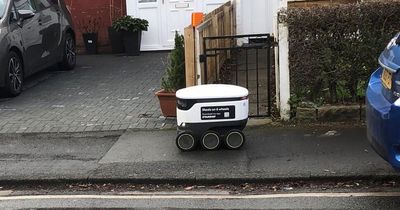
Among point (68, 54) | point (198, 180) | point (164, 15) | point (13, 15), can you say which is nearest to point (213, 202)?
point (198, 180)

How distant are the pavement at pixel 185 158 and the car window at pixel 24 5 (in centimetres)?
353

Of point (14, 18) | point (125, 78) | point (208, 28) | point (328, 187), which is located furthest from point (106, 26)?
point (328, 187)

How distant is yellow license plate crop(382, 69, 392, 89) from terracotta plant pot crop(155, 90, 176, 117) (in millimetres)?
3247

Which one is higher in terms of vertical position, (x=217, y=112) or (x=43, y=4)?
(x=43, y=4)

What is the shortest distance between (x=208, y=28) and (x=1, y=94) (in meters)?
3.50

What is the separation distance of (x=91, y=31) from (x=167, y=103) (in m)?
7.14

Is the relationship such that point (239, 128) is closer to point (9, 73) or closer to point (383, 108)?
point (383, 108)

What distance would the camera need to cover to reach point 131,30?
13195mm

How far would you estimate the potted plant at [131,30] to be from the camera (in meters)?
13.1

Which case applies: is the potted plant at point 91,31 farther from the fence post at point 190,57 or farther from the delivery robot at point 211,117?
the delivery robot at point 211,117

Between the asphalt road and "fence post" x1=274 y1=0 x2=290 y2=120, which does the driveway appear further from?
the asphalt road

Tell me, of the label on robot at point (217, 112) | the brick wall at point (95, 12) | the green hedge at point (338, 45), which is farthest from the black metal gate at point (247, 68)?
the brick wall at point (95, 12)

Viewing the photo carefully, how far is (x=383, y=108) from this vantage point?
438 cm

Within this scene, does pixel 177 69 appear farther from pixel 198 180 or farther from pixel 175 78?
pixel 198 180
